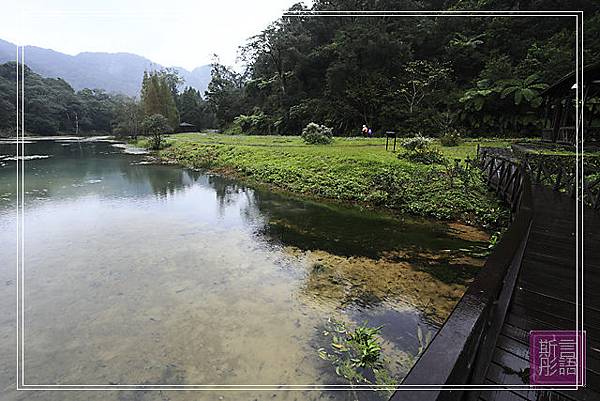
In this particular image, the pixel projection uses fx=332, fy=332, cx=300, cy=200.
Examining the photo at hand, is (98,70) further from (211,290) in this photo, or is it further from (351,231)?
(211,290)

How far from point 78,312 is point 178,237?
277cm

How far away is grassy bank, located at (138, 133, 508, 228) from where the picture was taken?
26.4ft

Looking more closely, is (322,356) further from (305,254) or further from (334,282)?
(305,254)

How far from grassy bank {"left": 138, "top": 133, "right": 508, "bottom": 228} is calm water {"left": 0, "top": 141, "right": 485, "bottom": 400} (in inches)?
34.1

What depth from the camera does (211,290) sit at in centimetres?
448

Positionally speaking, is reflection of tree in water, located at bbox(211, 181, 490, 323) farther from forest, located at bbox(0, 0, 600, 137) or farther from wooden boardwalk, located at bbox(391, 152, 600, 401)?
forest, located at bbox(0, 0, 600, 137)

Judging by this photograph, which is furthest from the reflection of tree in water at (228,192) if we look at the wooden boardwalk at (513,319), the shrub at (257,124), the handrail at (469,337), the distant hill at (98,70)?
the distant hill at (98,70)

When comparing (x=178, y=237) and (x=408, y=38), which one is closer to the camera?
(x=178, y=237)

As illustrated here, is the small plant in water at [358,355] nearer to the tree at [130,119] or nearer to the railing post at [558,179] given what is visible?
the railing post at [558,179]

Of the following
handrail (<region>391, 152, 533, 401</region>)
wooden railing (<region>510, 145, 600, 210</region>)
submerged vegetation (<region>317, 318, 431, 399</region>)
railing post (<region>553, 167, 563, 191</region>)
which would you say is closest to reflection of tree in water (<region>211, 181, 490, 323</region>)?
submerged vegetation (<region>317, 318, 431, 399</region>)

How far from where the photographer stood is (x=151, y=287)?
4.55 metres

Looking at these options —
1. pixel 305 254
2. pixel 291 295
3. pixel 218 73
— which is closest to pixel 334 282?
pixel 291 295

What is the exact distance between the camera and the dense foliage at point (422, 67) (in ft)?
55.8

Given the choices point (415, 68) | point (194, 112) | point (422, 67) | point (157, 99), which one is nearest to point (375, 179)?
point (415, 68)
